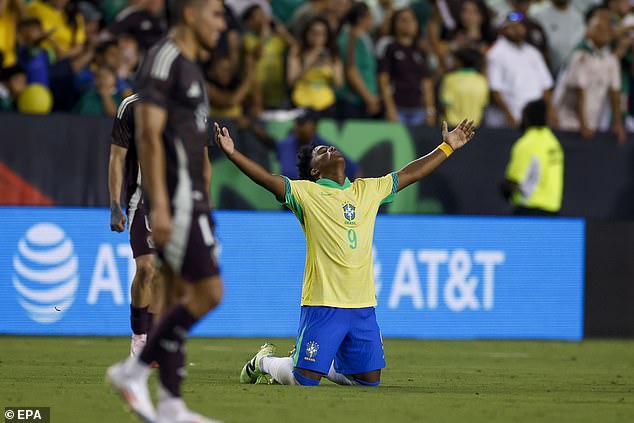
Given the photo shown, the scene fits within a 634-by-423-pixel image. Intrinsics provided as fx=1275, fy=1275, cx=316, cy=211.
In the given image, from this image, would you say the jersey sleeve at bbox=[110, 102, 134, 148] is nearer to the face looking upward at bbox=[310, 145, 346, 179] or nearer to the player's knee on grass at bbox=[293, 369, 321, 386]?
the face looking upward at bbox=[310, 145, 346, 179]

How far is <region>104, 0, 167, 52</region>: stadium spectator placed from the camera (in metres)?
15.4

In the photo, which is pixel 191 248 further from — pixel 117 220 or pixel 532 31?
pixel 532 31

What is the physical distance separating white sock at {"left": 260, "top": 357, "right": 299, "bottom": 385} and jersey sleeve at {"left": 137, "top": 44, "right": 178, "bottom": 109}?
3037 mm

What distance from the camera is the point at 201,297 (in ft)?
19.4

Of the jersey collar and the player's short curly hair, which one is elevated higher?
the player's short curly hair

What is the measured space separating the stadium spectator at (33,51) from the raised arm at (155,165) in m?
9.15

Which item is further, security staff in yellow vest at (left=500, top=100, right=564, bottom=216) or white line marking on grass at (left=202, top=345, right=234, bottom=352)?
security staff in yellow vest at (left=500, top=100, right=564, bottom=216)

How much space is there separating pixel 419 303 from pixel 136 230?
221 inches

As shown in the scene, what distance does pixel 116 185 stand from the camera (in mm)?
9289

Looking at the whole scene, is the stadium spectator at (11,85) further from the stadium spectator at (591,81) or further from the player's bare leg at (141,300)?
the stadium spectator at (591,81)

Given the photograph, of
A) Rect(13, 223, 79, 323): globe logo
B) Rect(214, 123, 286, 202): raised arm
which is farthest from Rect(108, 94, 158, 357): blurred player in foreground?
Rect(13, 223, 79, 323): globe logo

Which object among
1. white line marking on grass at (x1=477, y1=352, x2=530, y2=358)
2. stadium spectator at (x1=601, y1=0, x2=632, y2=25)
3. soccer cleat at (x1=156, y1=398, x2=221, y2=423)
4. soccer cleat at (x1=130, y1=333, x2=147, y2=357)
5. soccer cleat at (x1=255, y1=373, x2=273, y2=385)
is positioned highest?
stadium spectator at (x1=601, y1=0, x2=632, y2=25)

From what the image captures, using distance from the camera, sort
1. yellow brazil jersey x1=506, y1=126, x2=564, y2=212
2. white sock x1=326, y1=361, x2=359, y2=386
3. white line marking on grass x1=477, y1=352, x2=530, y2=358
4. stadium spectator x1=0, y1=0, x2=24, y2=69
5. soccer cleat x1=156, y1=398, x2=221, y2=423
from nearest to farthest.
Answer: soccer cleat x1=156, y1=398, x2=221, y2=423
white sock x1=326, y1=361, x2=359, y2=386
white line marking on grass x1=477, y1=352, x2=530, y2=358
stadium spectator x1=0, y1=0, x2=24, y2=69
yellow brazil jersey x1=506, y1=126, x2=564, y2=212

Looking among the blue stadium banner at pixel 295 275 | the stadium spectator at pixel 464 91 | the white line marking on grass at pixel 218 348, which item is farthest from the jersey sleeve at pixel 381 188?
the stadium spectator at pixel 464 91
